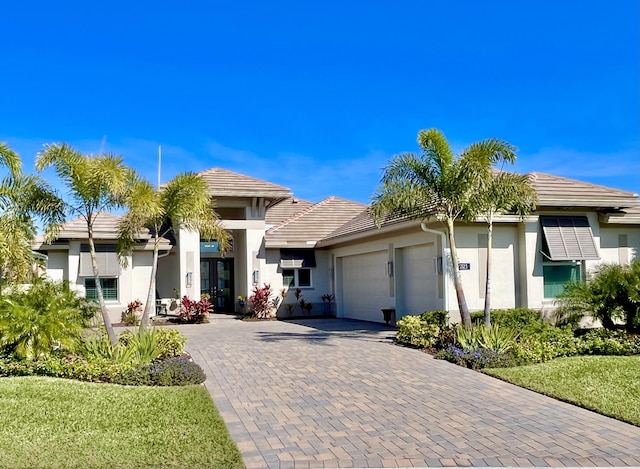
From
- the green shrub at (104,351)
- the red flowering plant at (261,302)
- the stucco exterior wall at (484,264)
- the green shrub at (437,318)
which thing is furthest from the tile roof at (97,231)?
the stucco exterior wall at (484,264)

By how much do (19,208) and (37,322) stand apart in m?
2.92

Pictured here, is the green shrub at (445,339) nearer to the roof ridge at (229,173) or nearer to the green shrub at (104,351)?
the green shrub at (104,351)

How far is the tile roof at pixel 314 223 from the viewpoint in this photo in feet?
80.4

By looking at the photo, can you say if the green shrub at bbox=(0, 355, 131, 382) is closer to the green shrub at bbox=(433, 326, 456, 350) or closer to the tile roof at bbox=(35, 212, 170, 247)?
the green shrub at bbox=(433, 326, 456, 350)

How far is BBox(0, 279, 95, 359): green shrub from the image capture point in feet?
34.3

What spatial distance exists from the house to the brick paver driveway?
196 inches

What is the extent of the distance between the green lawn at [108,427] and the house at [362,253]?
8837 mm

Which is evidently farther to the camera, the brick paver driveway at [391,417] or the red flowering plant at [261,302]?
the red flowering plant at [261,302]

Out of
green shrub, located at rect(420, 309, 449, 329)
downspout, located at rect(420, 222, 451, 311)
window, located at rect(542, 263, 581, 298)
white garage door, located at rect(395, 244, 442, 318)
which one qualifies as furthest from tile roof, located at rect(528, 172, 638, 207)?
green shrub, located at rect(420, 309, 449, 329)

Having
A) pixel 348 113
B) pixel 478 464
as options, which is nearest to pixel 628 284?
pixel 478 464

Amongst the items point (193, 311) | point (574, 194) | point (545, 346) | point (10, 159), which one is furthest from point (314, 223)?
point (10, 159)

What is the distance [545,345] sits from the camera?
1221 cm

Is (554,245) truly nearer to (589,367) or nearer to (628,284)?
(628,284)

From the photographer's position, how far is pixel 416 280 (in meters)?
18.3
